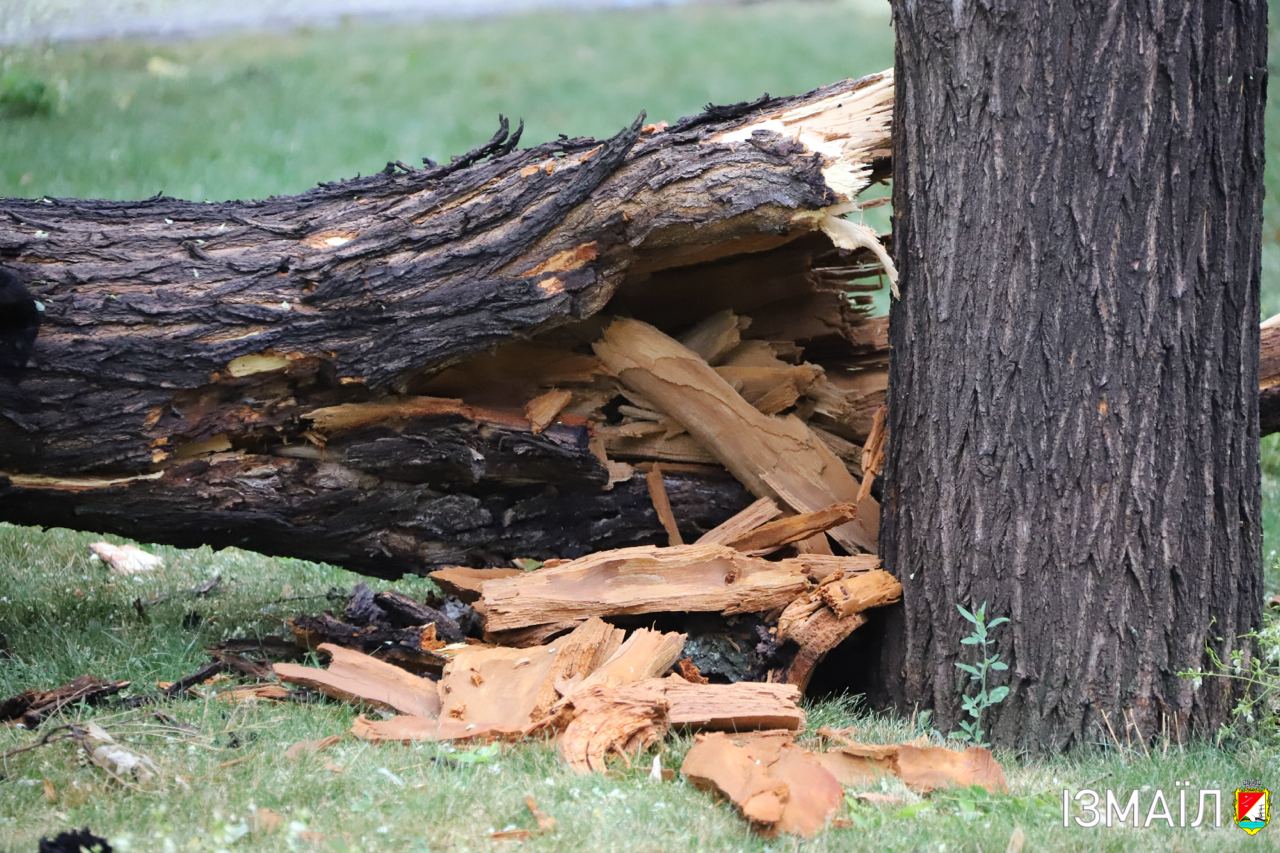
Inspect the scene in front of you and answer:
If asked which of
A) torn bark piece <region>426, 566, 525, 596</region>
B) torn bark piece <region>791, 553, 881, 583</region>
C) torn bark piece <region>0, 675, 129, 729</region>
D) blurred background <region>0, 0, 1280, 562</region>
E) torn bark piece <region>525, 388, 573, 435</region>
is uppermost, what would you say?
blurred background <region>0, 0, 1280, 562</region>

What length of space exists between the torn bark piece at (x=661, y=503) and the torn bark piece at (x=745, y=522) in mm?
122

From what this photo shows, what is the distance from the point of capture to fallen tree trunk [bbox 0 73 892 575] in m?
4.22

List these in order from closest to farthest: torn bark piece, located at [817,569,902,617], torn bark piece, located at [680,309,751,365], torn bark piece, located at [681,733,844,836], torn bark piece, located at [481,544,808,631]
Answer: torn bark piece, located at [681,733,844,836], torn bark piece, located at [817,569,902,617], torn bark piece, located at [481,544,808,631], torn bark piece, located at [680,309,751,365]

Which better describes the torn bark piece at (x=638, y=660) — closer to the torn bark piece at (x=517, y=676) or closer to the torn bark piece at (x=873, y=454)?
the torn bark piece at (x=517, y=676)

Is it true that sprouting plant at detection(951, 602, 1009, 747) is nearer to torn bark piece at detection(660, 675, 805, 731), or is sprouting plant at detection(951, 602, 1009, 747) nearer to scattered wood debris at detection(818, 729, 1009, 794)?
scattered wood debris at detection(818, 729, 1009, 794)

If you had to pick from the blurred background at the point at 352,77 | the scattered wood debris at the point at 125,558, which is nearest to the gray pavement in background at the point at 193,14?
the blurred background at the point at 352,77

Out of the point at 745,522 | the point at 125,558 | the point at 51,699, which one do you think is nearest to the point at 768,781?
the point at 745,522

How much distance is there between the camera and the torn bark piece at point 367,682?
3.99 m

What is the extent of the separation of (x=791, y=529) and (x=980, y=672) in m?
0.92

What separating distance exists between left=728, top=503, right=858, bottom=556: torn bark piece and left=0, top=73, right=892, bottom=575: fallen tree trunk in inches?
14.6

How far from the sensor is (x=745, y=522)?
4.75 metres

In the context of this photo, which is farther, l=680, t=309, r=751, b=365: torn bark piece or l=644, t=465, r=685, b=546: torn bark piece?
l=680, t=309, r=751, b=365: torn bark piece

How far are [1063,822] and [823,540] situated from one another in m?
1.57

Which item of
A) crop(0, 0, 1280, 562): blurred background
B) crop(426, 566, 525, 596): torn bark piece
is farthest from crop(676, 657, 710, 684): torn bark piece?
crop(0, 0, 1280, 562): blurred background
